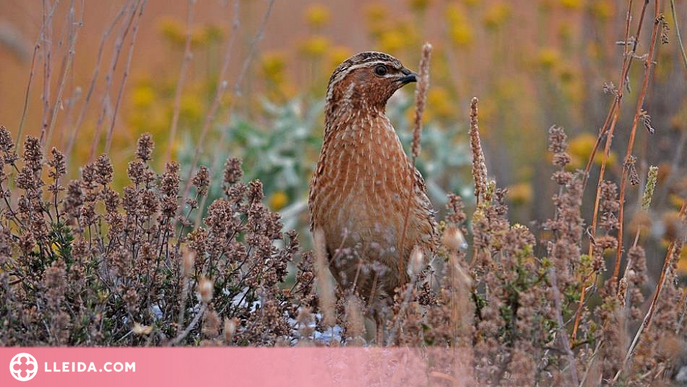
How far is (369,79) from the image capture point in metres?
4.12

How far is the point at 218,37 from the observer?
7.65 meters

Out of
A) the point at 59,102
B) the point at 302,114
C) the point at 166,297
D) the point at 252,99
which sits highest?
the point at 252,99

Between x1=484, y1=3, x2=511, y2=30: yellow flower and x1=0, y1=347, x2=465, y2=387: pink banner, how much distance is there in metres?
A: 5.27

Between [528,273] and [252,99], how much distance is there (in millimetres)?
5372

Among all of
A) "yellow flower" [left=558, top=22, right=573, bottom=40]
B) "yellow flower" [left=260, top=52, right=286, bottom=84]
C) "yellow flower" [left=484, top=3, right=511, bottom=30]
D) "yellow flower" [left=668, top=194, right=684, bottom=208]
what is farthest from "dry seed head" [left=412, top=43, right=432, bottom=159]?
"yellow flower" [left=558, top=22, right=573, bottom=40]

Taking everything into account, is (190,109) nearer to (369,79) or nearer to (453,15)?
(453,15)

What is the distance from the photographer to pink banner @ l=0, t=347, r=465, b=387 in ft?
8.99

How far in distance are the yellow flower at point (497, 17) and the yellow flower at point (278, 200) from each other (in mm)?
2405

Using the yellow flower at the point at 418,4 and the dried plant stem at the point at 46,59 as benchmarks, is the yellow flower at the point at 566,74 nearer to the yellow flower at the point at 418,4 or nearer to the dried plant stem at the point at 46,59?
the yellow flower at the point at 418,4

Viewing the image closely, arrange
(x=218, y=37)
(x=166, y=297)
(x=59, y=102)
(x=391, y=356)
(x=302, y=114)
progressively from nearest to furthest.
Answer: (x=391, y=356)
(x=166, y=297)
(x=59, y=102)
(x=302, y=114)
(x=218, y=37)

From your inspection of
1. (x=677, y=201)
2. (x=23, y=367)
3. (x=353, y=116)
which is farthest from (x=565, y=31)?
(x=23, y=367)

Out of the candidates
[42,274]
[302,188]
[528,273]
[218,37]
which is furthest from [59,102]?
[218,37]

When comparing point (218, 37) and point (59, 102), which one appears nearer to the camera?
point (59, 102)

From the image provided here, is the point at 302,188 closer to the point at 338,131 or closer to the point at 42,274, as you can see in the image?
the point at 338,131
